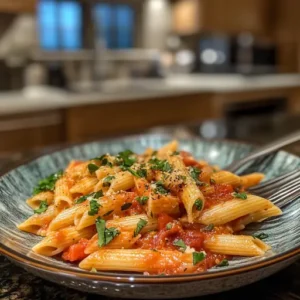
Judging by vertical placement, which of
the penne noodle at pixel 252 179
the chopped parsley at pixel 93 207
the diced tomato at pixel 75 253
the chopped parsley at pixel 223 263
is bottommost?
the chopped parsley at pixel 223 263

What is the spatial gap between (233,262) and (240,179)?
0.24 m

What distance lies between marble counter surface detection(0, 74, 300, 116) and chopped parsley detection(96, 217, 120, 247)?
6.28ft

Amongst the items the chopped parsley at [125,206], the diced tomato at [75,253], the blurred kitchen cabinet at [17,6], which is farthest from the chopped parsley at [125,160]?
the blurred kitchen cabinet at [17,6]

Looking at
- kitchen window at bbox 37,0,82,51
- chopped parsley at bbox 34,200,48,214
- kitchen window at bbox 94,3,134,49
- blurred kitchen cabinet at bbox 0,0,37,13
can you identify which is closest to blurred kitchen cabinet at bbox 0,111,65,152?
blurred kitchen cabinet at bbox 0,0,37,13

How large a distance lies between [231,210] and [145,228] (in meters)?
0.14

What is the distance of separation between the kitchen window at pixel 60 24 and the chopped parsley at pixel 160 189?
9.09 feet

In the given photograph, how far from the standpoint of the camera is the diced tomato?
0.70 metres

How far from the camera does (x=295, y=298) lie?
635 millimetres

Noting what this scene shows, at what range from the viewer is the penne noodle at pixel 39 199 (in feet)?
2.88

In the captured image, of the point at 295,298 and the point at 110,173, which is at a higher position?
the point at 110,173

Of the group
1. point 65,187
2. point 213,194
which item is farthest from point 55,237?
point 213,194

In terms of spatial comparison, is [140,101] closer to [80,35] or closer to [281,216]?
[80,35]

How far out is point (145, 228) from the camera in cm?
74

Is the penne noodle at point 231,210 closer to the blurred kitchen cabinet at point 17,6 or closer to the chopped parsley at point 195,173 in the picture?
the chopped parsley at point 195,173
